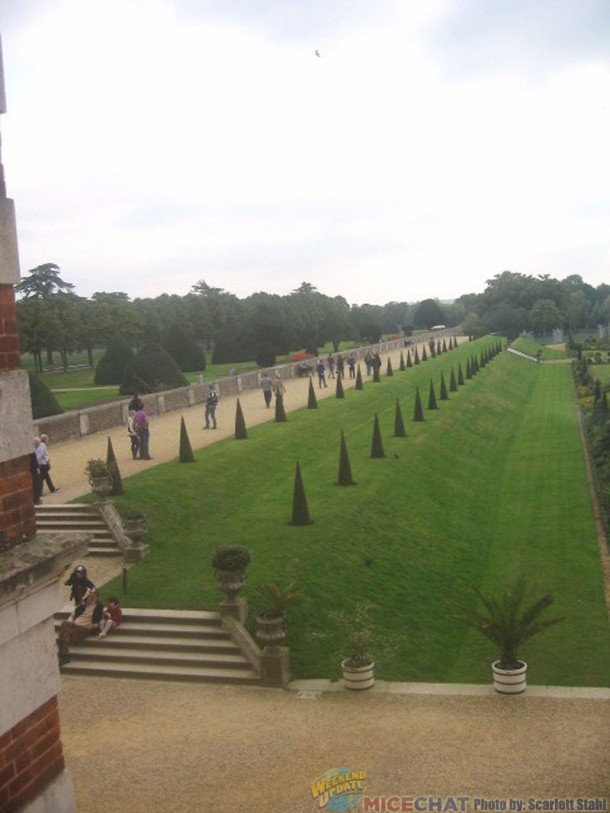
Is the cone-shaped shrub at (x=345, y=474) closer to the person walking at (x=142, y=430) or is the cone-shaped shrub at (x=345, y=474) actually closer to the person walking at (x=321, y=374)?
the person walking at (x=142, y=430)

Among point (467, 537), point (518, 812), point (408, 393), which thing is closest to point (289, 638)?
point (518, 812)

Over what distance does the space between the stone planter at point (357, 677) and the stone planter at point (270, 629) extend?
1.34m

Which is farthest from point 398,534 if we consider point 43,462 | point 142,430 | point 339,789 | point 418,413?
point 418,413

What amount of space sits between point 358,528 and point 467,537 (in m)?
4.87

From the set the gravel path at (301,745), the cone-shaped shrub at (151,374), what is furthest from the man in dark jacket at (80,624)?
the cone-shaped shrub at (151,374)

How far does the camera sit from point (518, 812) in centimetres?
1036

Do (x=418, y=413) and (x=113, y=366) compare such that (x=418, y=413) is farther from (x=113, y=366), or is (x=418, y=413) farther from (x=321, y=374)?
(x=113, y=366)

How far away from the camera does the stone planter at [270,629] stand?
50.3ft

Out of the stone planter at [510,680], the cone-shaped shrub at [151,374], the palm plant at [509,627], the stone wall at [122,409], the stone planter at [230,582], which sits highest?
the cone-shaped shrub at [151,374]

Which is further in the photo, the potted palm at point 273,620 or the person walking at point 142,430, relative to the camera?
the person walking at point 142,430

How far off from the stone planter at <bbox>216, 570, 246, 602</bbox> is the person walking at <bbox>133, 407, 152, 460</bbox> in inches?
504

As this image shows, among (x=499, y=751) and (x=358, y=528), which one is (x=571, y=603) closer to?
(x=358, y=528)

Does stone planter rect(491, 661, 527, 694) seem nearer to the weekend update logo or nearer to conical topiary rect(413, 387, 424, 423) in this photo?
the weekend update logo

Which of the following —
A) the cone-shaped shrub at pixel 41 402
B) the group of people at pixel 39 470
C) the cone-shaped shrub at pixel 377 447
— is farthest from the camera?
the cone-shaped shrub at pixel 41 402
